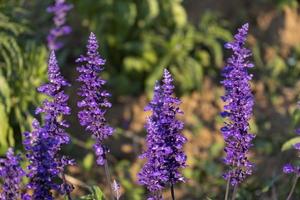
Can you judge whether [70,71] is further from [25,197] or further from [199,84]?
[25,197]

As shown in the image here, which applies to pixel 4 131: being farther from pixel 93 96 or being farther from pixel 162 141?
pixel 162 141

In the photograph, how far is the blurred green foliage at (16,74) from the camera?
6.57 m

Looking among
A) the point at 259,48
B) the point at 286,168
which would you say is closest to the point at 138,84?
the point at 259,48

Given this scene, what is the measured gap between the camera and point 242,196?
6.14 metres

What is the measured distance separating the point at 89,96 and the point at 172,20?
5516 millimetres

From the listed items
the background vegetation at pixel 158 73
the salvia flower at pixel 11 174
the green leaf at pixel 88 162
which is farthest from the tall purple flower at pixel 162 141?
the green leaf at pixel 88 162

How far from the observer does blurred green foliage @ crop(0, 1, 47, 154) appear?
6.57m

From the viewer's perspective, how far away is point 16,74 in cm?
697

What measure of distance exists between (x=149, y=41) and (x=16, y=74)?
2754mm

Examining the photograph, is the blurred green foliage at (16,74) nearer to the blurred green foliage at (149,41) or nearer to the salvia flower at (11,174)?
the blurred green foliage at (149,41)

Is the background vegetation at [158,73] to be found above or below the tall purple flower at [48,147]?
above

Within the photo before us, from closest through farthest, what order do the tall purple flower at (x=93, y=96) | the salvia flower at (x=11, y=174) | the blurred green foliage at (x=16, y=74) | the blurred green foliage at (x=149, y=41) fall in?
1. the salvia flower at (x=11, y=174)
2. the tall purple flower at (x=93, y=96)
3. the blurred green foliage at (x=16, y=74)
4. the blurred green foliage at (x=149, y=41)

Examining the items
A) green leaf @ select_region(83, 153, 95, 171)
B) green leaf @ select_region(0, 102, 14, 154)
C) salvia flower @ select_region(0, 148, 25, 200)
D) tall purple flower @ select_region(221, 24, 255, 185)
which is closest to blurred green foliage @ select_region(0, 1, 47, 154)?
green leaf @ select_region(0, 102, 14, 154)

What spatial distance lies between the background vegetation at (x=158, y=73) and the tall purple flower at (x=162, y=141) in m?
2.98
